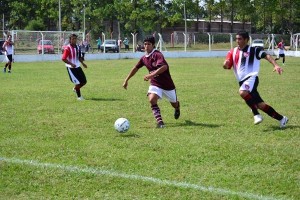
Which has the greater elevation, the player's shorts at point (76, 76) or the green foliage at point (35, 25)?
the green foliage at point (35, 25)

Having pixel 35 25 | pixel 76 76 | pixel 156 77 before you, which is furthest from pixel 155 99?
pixel 35 25

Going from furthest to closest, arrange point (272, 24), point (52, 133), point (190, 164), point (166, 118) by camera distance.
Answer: point (272, 24), point (166, 118), point (52, 133), point (190, 164)

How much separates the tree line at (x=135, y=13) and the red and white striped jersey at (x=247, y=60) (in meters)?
49.2

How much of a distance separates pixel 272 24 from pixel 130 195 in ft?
223

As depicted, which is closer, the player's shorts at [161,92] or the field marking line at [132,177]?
the field marking line at [132,177]

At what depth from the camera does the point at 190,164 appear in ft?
19.6

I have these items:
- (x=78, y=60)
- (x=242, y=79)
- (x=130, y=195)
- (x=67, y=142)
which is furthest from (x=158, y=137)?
(x=78, y=60)

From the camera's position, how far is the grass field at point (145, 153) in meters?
5.04

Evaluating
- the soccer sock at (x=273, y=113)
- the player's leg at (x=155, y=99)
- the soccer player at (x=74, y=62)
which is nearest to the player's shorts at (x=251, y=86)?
the soccer sock at (x=273, y=113)

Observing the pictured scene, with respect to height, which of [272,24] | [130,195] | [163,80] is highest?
[272,24]

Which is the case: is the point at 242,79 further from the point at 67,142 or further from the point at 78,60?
the point at 78,60

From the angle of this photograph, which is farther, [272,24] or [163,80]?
[272,24]

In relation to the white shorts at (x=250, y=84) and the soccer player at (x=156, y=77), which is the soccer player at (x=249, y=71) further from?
the soccer player at (x=156, y=77)

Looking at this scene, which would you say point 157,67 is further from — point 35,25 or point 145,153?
point 35,25
